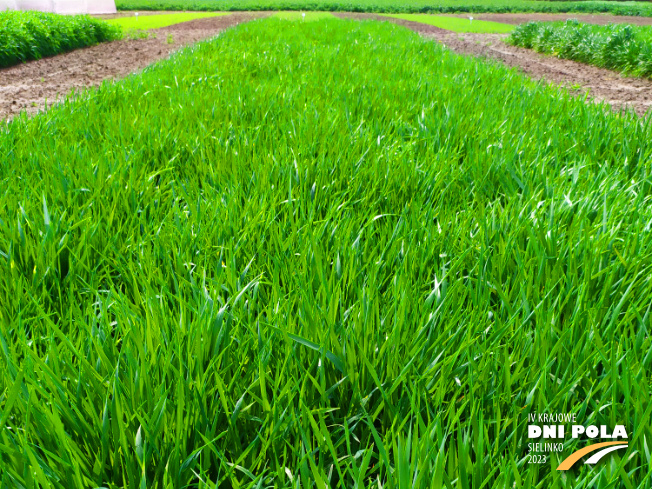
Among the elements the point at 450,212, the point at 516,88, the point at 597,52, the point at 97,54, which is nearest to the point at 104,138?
the point at 450,212

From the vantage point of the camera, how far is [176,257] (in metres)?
1.29

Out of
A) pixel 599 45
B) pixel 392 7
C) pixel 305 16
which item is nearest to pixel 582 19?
pixel 392 7

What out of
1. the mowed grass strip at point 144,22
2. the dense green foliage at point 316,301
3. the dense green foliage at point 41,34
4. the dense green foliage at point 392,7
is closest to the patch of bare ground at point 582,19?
the dense green foliage at point 392,7

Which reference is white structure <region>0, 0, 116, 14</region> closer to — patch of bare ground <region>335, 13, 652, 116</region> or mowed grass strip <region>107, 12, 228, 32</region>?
mowed grass strip <region>107, 12, 228, 32</region>

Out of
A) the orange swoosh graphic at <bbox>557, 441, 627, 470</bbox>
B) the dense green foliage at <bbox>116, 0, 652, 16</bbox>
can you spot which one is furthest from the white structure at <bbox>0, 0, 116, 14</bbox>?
the orange swoosh graphic at <bbox>557, 441, 627, 470</bbox>

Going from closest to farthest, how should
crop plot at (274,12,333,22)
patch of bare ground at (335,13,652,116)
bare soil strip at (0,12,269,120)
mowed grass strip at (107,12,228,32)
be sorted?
bare soil strip at (0,12,269,120) → patch of bare ground at (335,13,652,116) → crop plot at (274,12,333,22) → mowed grass strip at (107,12,228,32)

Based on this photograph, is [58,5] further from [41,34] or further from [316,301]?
[316,301]

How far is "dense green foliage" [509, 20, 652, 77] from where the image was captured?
25.5ft

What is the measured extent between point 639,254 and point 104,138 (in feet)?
8.32

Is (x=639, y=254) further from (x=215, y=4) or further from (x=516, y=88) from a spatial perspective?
(x=215, y=4)

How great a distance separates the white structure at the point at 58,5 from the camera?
1513 centimetres

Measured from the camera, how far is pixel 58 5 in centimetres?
1741

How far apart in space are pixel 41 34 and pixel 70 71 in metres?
2.39

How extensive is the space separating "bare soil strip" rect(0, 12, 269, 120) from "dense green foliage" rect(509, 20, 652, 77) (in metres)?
8.32
